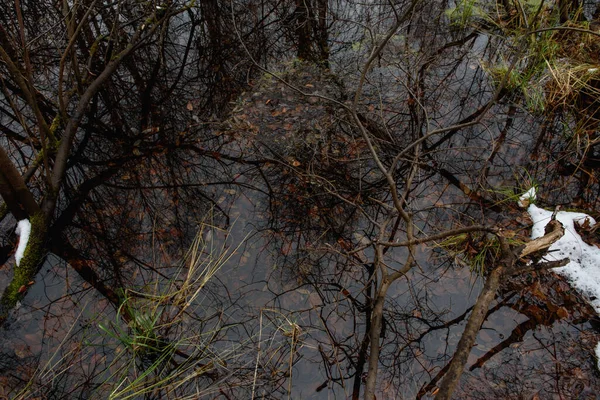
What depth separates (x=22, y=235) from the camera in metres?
3.22

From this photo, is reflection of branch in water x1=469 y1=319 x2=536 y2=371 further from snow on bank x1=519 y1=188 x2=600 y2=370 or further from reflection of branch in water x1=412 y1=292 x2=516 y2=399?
snow on bank x1=519 y1=188 x2=600 y2=370

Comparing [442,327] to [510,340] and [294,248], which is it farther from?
[294,248]

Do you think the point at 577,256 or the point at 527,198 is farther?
the point at 527,198

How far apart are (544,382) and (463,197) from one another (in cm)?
155

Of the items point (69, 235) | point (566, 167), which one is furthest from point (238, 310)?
point (566, 167)

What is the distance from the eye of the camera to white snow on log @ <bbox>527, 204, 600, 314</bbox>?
117 inches

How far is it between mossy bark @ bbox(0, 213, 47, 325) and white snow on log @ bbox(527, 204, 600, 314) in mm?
3513

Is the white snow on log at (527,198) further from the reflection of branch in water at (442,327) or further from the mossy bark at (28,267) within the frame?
the mossy bark at (28,267)

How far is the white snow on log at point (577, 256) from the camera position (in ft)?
9.78

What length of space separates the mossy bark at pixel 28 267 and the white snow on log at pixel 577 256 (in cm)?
351

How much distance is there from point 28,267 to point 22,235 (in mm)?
286

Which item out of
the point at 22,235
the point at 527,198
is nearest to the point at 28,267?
the point at 22,235

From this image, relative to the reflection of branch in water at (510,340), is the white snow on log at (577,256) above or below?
above

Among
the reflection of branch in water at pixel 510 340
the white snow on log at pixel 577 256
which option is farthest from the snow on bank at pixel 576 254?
the reflection of branch in water at pixel 510 340
